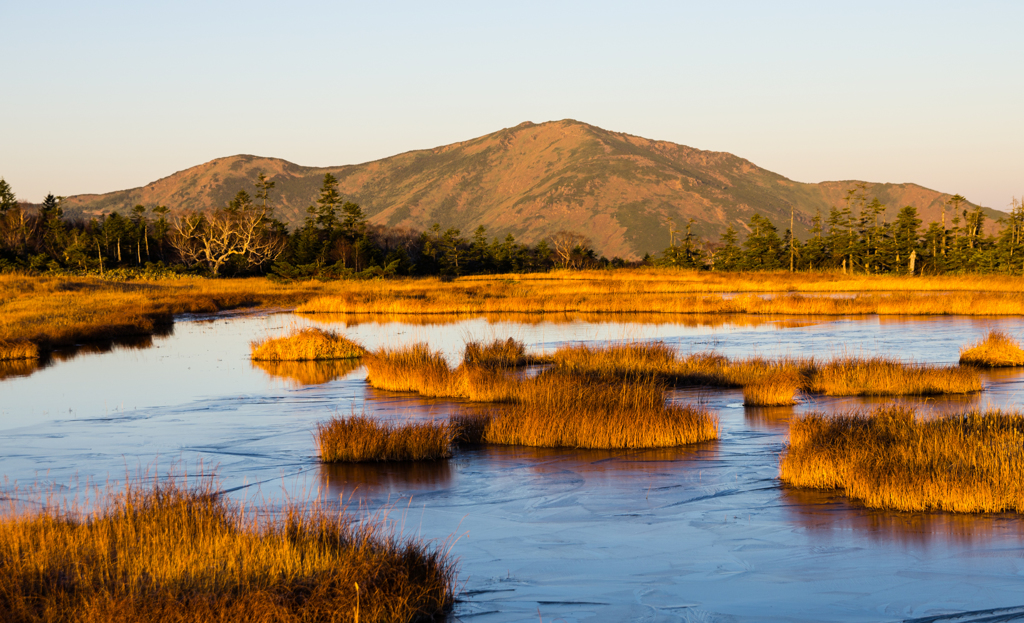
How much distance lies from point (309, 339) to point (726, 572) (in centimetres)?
1919

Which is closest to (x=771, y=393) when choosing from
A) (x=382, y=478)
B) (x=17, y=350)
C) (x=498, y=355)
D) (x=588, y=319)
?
(x=498, y=355)

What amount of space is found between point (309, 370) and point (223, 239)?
2151 inches

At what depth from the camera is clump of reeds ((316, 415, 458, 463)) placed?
1239cm

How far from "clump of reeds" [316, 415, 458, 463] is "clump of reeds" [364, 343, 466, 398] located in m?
5.56

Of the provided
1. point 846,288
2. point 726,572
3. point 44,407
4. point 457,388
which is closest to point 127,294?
point 44,407

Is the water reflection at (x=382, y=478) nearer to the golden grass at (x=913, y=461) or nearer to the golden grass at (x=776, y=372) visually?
the golden grass at (x=913, y=461)

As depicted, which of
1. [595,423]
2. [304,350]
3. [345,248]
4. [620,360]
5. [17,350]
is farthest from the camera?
[345,248]

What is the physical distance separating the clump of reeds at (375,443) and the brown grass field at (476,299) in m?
20.1

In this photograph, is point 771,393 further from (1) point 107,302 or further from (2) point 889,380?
(1) point 107,302

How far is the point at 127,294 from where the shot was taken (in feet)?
154

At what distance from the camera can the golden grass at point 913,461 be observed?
9477 millimetres

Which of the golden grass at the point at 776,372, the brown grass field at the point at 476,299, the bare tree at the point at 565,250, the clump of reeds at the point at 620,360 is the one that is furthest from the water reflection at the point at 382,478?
the bare tree at the point at 565,250

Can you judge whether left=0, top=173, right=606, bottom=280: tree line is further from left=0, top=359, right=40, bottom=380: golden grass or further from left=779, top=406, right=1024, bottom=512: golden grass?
left=779, top=406, right=1024, bottom=512: golden grass

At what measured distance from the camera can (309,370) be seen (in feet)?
77.2
